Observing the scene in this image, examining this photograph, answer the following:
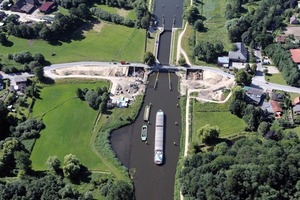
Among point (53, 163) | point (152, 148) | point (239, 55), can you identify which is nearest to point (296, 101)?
point (239, 55)

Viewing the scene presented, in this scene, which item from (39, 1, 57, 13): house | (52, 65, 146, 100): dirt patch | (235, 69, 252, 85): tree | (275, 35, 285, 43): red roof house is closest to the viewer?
(235, 69, 252, 85): tree

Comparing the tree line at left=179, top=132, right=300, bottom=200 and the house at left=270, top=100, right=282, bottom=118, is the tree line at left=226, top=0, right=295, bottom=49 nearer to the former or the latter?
the house at left=270, top=100, right=282, bottom=118

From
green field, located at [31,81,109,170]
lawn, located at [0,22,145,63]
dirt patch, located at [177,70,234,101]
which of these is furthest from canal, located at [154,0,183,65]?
green field, located at [31,81,109,170]

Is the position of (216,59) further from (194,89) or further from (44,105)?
(44,105)

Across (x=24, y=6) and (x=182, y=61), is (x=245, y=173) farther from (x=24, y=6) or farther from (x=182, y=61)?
(x=24, y=6)

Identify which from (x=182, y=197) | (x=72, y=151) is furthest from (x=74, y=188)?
(x=182, y=197)

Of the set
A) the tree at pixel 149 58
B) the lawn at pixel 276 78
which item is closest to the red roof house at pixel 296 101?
the lawn at pixel 276 78

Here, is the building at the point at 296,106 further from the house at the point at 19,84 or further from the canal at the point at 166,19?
the house at the point at 19,84
